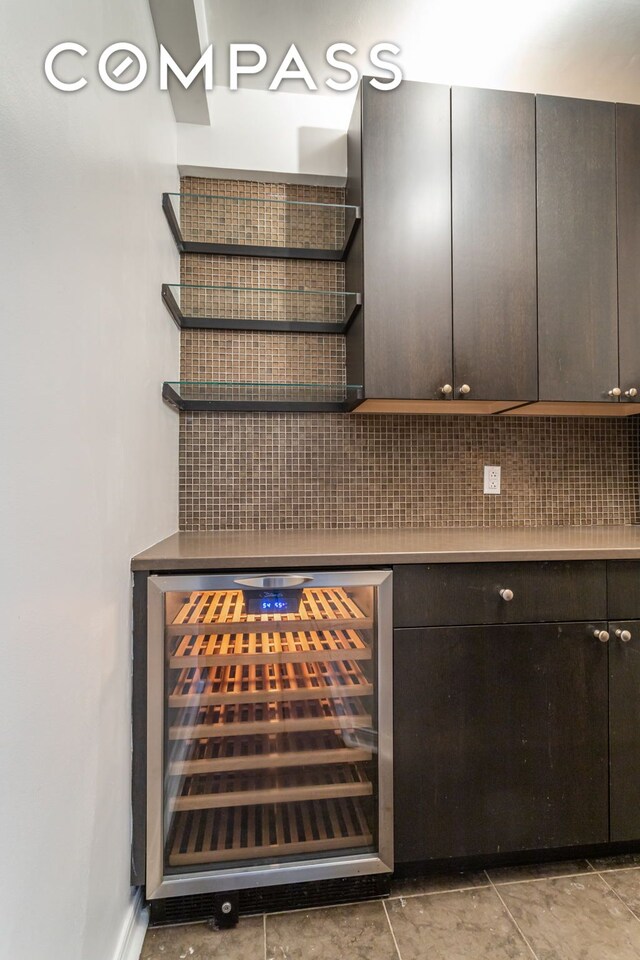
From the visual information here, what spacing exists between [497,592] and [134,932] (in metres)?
1.27

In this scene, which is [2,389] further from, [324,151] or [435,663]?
[324,151]

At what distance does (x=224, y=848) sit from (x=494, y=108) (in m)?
2.49

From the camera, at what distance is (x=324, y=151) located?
6.30 feet

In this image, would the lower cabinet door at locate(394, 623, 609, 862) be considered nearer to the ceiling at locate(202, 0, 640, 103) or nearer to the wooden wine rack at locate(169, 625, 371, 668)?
the wooden wine rack at locate(169, 625, 371, 668)

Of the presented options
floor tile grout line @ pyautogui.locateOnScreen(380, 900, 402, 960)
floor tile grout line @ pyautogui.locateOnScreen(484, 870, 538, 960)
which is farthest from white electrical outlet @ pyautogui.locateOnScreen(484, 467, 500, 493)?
floor tile grout line @ pyautogui.locateOnScreen(380, 900, 402, 960)

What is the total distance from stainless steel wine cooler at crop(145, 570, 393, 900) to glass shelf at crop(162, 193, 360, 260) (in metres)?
1.36

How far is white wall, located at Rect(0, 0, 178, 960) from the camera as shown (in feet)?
2.06

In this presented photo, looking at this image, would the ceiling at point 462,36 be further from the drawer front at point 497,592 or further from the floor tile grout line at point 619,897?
the floor tile grout line at point 619,897

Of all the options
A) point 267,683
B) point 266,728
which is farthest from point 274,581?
point 266,728

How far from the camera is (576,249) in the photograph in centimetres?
168

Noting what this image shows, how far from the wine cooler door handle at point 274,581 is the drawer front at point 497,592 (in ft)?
0.89

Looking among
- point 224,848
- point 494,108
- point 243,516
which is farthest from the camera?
point 243,516

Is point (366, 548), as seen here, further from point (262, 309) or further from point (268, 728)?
point (262, 309)

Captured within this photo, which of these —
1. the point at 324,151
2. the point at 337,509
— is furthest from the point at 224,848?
the point at 324,151
